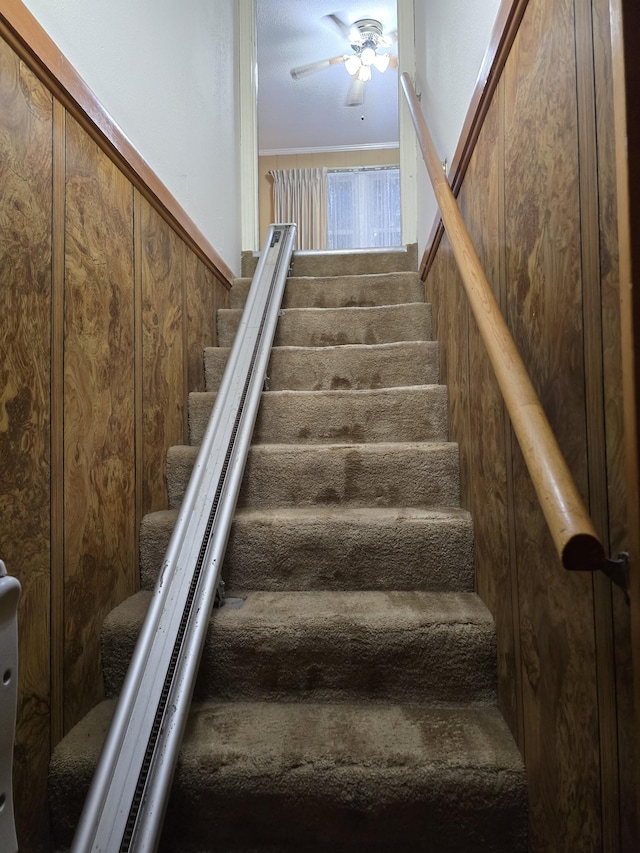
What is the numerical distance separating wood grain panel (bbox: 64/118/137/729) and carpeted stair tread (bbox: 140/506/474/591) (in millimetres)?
191

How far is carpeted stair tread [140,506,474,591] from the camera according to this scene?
124cm

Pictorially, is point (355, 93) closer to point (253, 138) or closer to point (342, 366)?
point (253, 138)

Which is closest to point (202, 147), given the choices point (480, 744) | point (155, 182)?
point (155, 182)

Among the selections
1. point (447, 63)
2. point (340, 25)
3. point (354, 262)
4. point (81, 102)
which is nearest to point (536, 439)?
point (81, 102)

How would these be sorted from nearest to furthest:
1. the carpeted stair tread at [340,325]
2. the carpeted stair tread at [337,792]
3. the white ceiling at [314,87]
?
the carpeted stair tread at [337,792] → the carpeted stair tread at [340,325] → the white ceiling at [314,87]

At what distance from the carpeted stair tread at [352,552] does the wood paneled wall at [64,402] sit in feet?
0.82

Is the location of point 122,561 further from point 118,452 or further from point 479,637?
point 479,637

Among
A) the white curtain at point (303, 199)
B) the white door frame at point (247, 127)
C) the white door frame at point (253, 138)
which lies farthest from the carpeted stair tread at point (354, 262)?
the white curtain at point (303, 199)

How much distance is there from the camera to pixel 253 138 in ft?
9.89

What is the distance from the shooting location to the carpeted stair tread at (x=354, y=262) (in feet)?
8.70

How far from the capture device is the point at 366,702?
1.05 metres

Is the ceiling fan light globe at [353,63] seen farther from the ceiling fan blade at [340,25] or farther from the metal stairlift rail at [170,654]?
the metal stairlift rail at [170,654]

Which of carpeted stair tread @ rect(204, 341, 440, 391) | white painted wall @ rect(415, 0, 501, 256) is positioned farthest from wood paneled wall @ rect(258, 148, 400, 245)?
carpeted stair tread @ rect(204, 341, 440, 391)

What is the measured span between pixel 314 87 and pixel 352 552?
4.85 m
